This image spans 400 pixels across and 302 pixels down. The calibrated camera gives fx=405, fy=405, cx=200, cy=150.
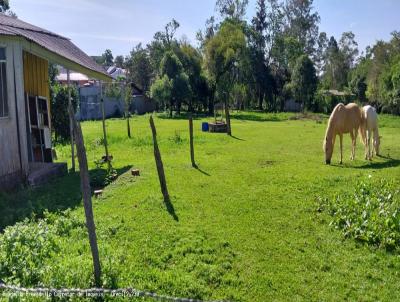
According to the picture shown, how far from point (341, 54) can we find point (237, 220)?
70.8 m

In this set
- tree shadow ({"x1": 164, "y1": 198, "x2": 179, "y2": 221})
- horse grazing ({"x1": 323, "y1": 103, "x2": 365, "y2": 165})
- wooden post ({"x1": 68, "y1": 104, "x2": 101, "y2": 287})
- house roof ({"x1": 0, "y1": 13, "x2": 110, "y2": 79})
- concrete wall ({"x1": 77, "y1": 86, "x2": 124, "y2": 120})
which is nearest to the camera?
wooden post ({"x1": 68, "y1": 104, "x2": 101, "y2": 287})

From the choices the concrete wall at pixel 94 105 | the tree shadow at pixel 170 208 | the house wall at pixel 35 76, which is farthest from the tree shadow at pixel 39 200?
the concrete wall at pixel 94 105

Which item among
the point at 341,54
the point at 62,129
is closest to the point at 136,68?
the point at 341,54

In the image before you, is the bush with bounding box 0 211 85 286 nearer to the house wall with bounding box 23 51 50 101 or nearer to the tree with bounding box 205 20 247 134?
the house wall with bounding box 23 51 50 101

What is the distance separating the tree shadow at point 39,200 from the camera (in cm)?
838

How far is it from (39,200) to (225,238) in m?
4.88

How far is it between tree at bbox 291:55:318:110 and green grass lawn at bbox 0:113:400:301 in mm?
33056

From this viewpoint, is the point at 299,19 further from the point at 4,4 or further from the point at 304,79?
the point at 4,4

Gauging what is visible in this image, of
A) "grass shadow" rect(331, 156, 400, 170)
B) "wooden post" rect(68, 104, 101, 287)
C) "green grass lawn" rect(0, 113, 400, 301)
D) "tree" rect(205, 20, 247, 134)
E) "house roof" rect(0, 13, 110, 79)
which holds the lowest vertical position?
"green grass lawn" rect(0, 113, 400, 301)

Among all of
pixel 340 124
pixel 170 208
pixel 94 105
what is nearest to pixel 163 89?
pixel 94 105

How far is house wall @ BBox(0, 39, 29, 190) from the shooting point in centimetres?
1027

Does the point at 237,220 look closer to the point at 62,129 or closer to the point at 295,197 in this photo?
the point at 295,197

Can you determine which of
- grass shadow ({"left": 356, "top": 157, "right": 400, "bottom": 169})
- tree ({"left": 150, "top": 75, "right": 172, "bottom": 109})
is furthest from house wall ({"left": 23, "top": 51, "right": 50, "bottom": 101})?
tree ({"left": 150, "top": 75, "right": 172, "bottom": 109})

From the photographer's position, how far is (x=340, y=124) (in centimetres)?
1391
